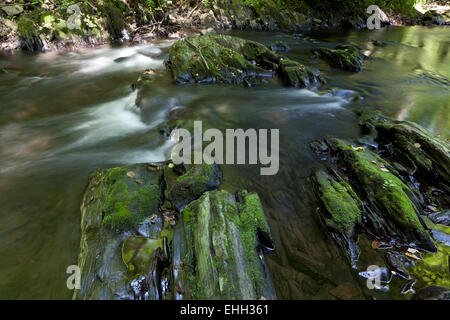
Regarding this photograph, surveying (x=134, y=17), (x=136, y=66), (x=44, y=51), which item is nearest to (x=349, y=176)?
(x=136, y=66)

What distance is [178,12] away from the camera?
60.7ft

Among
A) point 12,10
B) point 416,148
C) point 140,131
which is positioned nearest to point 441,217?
point 416,148

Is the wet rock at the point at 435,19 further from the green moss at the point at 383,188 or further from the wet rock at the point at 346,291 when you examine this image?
the wet rock at the point at 346,291

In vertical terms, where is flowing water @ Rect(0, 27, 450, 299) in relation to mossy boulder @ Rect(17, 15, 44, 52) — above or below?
below

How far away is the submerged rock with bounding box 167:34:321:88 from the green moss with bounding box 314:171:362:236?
19.0 feet

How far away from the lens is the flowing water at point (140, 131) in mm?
3148

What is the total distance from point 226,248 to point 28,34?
15831 millimetres

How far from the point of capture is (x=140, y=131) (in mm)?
6504

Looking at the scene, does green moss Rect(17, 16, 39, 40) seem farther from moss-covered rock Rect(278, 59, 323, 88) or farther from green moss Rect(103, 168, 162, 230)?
green moss Rect(103, 168, 162, 230)

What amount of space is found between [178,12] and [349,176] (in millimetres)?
18889

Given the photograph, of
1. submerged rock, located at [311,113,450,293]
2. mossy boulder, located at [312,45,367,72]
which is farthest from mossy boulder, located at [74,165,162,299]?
mossy boulder, located at [312,45,367,72]

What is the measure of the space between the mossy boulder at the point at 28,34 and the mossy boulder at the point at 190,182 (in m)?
13.6

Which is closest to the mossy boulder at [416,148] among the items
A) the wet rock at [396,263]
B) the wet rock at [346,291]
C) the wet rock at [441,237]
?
the wet rock at [441,237]

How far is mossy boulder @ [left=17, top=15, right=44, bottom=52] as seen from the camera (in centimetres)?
1261
